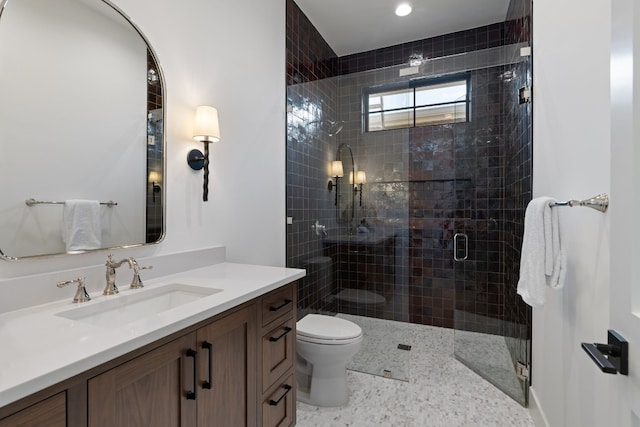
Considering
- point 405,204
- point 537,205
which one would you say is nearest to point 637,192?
point 537,205

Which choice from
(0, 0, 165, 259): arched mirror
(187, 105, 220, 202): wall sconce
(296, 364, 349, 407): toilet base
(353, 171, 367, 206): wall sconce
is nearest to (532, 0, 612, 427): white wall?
(296, 364, 349, 407): toilet base

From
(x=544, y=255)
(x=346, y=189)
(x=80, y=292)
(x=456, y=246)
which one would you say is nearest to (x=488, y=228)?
(x=456, y=246)

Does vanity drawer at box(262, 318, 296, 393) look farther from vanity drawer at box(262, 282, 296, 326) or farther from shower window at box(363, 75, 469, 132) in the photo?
shower window at box(363, 75, 469, 132)

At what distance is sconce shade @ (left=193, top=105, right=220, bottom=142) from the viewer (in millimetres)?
1578

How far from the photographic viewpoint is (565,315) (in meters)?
1.32

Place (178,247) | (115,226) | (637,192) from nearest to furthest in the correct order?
(637,192), (115,226), (178,247)

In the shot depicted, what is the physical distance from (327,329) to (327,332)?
5 centimetres

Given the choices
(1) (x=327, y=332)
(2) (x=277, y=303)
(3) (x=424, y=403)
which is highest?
(2) (x=277, y=303)

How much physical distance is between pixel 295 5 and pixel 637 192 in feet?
9.10

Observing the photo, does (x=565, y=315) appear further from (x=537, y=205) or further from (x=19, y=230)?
(x=19, y=230)

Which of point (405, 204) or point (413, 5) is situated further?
point (405, 204)

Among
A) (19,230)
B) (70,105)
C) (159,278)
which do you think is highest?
(70,105)

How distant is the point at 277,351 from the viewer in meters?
1.44

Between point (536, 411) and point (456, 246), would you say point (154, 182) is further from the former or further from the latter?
point (456, 246)
